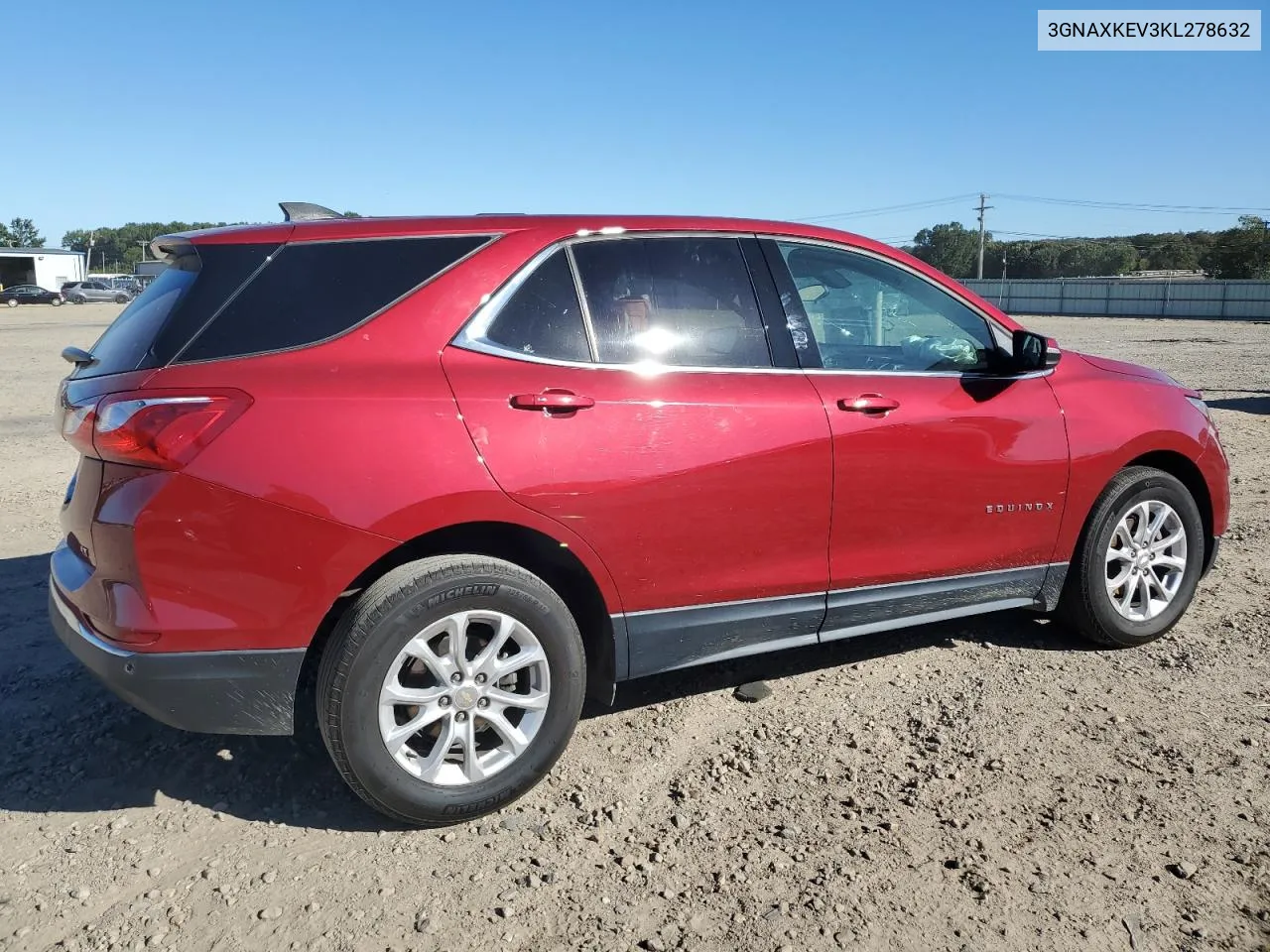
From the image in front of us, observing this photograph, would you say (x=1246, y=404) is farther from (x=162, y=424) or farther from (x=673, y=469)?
(x=162, y=424)

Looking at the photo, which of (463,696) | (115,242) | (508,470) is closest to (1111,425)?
(508,470)

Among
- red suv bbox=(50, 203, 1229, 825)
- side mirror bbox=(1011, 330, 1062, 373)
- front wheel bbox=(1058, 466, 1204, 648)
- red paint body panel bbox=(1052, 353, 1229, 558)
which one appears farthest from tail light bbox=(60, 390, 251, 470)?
front wheel bbox=(1058, 466, 1204, 648)

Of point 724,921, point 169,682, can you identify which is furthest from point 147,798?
point 724,921

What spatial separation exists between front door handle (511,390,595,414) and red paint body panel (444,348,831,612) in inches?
0.7

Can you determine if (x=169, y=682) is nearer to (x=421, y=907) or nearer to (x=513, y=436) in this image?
(x=421, y=907)

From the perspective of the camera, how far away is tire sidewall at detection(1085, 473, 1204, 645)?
14.0 feet

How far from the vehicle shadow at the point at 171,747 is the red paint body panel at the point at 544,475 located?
0.68m

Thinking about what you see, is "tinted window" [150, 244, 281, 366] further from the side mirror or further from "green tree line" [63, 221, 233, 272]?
"green tree line" [63, 221, 233, 272]

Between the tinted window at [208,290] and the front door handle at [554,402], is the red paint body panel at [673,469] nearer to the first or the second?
the front door handle at [554,402]

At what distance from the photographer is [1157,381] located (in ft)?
14.8

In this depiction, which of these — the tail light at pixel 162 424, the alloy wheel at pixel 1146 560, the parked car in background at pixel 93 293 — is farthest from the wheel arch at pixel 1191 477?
the parked car in background at pixel 93 293

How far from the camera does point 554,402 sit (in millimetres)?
3088

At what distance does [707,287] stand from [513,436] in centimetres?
97

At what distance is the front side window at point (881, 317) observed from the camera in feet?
12.4
